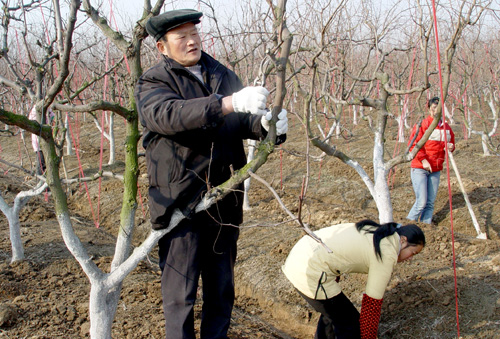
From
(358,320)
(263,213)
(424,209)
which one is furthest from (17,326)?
(424,209)

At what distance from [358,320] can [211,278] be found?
38.3 inches

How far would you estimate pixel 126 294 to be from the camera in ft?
10.3

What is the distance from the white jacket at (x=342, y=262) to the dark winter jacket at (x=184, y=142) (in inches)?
27.9

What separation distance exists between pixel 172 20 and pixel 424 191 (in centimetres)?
407

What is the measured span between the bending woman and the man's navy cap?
1.41 m

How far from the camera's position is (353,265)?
94.8 inches

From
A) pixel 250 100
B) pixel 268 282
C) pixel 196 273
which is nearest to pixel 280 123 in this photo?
pixel 250 100

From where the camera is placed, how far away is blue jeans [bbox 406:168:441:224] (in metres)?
4.99

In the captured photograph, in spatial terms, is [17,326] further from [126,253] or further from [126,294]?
[126,253]

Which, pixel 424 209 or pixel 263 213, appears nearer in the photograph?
pixel 424 209

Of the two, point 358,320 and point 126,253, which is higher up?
point 126,253

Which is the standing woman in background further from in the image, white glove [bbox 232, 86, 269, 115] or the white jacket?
white glove [bbox 232, 86, 269, 115]

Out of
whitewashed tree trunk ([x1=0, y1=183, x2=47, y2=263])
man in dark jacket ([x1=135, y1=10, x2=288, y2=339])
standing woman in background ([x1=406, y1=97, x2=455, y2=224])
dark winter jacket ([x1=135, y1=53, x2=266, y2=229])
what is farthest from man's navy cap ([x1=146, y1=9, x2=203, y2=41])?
standing woman in background ([x1=406, y1=97, x2=455, y2=224])

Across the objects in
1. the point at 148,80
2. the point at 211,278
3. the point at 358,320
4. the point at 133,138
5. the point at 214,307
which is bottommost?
the point at 358,320
